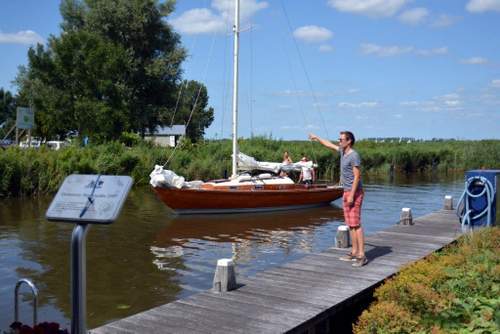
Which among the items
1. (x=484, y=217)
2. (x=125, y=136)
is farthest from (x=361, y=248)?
(x=125, y=136)

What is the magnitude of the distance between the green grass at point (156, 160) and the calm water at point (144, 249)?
1085mm

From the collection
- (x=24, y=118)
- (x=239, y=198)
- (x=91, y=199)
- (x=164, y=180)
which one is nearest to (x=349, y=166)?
(x=91, y=199)

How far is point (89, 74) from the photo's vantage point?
3725 cm

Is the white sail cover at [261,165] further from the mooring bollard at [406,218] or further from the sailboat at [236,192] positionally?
the mooring bollard at [406,218]

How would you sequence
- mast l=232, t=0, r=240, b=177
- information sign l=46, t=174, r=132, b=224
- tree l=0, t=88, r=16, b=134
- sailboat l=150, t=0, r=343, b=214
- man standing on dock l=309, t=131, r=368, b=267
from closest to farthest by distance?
information sign l=46, t=174, r=132, b=224, man standing on dock l=309, t=131, r=368, b=267, sailboat l=150, t=0, r=343, b=214, mast l=232, t=0, r=240, b=177, tree l=0, t=88, r=16, b=134

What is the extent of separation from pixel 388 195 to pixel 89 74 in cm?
2145

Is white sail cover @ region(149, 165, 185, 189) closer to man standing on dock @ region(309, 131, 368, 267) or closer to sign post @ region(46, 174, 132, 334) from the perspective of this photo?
man standing on dock @ region(309, 131, 368, 267)

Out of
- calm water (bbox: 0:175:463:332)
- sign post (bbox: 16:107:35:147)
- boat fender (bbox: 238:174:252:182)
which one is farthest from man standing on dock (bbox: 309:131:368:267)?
sign post (bbox: 16:107:35:147)

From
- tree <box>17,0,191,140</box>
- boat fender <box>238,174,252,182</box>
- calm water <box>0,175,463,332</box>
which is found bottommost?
calm water <box>0,175,463,332</box>

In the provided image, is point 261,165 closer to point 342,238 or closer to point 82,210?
point 342,238

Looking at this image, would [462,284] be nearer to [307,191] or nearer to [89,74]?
[307,191]

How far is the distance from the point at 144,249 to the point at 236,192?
626cm

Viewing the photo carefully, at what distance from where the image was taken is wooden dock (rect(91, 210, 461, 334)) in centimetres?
584

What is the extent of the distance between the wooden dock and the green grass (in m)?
16.2
